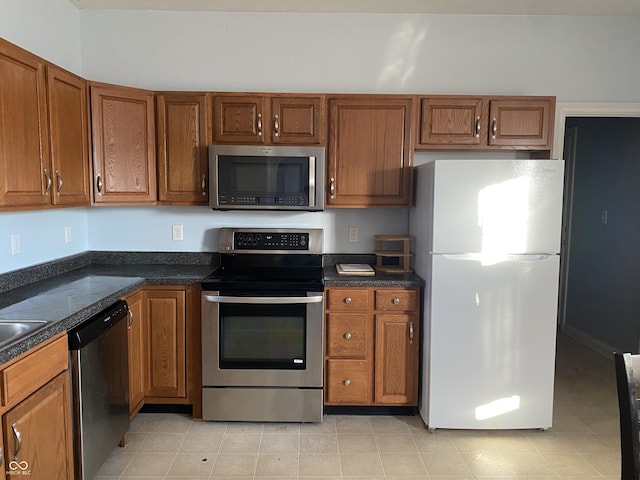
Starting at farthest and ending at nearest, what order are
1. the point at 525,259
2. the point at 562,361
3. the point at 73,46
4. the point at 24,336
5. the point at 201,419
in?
1. the point at 562,361
2. the point at 73,46
3. the point at 201,419
4. the point at 525,259
5. the point at 24,336

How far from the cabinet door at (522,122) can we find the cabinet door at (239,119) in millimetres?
1507

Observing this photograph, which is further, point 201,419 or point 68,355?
point 201,419

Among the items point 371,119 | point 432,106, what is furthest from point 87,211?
point 432,106

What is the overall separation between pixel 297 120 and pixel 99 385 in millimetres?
1903

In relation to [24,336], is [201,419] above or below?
below

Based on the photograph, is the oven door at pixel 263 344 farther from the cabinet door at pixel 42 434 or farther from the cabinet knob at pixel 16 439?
the cabinet knob at pixel 16 439

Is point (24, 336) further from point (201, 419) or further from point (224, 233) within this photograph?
point (224, 233)

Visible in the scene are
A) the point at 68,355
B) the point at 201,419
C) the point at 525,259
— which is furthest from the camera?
the point at 201,419

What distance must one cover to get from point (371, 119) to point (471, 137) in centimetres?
66

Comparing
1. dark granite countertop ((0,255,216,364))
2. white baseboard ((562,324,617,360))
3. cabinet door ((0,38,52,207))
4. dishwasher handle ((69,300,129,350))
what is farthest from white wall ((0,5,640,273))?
white baseboard ((562,324,617,360))

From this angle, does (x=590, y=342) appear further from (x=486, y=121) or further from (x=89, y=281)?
(x=89, y=281)

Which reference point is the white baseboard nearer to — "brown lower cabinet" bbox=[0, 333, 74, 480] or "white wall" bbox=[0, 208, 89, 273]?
"brown lower cabinet" bbox=[0, 333, 74, 480]

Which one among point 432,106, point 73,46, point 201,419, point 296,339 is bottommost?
point 201,419

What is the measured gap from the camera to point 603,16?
125 inches
